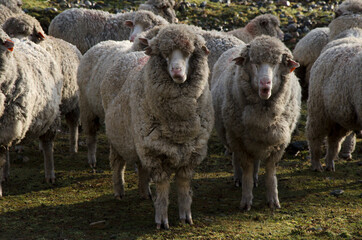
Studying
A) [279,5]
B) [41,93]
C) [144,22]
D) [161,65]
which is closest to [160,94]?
[161,65]

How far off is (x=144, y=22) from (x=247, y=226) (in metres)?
4.59

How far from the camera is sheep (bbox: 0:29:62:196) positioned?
5695mm

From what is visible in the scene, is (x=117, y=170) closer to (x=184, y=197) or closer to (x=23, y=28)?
(x=184, y=197)

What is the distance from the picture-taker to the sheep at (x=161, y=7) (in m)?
11.6

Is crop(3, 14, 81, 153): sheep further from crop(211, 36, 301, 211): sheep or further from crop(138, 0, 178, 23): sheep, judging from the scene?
crop(138, 0, 178, 23): sheep

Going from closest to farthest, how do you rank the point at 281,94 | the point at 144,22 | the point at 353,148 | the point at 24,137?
the point at 281,94
the point at 24,137
the point at 353,148
the point at 144,22

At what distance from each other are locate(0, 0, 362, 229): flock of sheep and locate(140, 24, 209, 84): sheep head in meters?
0.01

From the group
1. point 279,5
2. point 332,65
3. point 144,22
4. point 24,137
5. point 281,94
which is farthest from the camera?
point 279,5

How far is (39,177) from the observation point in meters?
6.96

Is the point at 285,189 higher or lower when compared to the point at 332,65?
lower

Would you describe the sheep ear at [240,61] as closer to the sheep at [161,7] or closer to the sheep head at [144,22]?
the sheep head at [144,22]

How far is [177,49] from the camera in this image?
4.76 m

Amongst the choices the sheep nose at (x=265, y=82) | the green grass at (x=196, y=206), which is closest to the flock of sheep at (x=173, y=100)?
the sheep nose at (x=265, y=82)

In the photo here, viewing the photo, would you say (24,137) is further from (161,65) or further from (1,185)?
(161,65)
